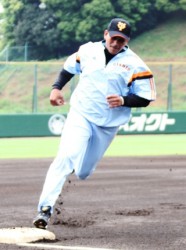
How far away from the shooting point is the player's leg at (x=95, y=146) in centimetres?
798

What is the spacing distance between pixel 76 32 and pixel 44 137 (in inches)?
1162

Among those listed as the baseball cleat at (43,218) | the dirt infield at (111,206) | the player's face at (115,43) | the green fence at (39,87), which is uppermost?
the player's face at (115,43)

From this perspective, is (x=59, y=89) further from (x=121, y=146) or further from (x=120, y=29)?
(x=121, y=146)

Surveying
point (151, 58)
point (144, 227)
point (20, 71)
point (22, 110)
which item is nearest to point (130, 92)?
point (144, 227)

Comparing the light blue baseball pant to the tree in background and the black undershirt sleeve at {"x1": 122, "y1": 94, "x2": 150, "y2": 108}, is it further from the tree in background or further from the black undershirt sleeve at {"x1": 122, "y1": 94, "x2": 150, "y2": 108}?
the tree in background

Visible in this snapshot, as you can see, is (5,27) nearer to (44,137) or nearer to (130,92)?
(44,137)

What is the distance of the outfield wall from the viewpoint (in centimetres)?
2872

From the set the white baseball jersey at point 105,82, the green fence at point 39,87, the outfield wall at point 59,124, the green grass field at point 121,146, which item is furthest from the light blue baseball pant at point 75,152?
the green fence at point 39,87

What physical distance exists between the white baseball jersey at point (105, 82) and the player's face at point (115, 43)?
7cm

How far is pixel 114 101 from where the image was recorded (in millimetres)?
7516

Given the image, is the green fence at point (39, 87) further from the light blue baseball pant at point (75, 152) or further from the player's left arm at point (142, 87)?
the player's left arm at point (142, 87)

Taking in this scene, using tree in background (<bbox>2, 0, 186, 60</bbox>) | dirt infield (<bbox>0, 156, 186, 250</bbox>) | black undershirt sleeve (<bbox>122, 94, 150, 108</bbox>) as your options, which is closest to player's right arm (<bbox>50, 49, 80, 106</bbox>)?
black undershirt sleeve (<bbox>122, 94, 150, 108</bbox>)

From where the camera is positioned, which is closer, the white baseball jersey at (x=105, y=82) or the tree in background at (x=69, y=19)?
the white baseball jersey at (x=105, y=82)

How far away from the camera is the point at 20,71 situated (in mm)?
38531
